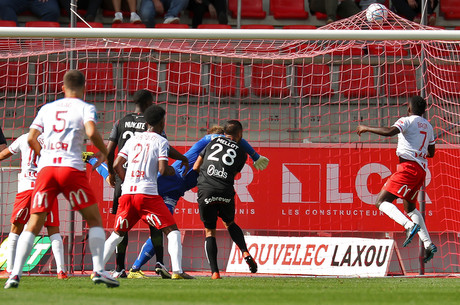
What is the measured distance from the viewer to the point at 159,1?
52.1 feet

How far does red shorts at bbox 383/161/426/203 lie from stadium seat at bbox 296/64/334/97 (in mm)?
3888

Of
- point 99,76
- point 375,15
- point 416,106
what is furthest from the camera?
point 99,76

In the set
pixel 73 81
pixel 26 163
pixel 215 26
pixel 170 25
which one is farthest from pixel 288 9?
pixel 73 81

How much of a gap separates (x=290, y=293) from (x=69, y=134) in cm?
227

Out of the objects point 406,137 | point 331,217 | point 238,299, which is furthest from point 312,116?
point 238,299

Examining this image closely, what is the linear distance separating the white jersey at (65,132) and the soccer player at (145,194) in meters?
1.49

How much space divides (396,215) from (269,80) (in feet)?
16.7

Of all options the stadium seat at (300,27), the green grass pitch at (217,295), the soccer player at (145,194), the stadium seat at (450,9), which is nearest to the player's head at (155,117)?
the soccer player at (145,194)

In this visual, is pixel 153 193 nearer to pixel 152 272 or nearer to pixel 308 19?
pixel 152 272

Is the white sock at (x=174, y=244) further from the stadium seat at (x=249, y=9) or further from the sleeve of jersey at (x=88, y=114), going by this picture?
the stadium seat at (x=249, y=9)

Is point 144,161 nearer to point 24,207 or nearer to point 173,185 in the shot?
point 173,185

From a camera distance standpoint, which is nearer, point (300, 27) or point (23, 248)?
point (23, 248)

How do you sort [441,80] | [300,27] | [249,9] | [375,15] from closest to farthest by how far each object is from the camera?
[375,15]
[441,80]
[300,27]
[249,9]

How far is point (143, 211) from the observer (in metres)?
7.76
